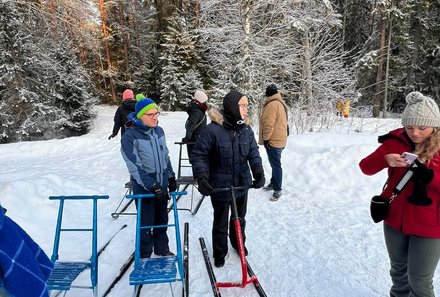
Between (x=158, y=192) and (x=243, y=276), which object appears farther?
(x=158, y=192)

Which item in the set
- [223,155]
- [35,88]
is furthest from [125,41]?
[223,155]

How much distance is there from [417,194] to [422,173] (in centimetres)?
16

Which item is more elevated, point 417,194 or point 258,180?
point 417,194

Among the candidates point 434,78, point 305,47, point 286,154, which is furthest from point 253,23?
point 434,78

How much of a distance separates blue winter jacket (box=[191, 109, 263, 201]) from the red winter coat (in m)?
1.39

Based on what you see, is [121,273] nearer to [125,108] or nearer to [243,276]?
[243,276]

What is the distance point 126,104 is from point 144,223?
12.6ft

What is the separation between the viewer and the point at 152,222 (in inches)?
150

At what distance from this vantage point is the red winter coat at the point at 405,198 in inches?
87.3

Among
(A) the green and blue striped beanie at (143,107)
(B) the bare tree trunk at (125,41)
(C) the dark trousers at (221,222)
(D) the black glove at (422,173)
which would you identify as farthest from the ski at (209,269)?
(B) the bare tree trunk at (125,41)

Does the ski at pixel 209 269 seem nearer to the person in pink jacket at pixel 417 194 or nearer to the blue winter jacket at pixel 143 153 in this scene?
the blue winter jacket at pixel 143 153

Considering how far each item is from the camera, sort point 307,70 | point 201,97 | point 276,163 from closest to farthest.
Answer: point 276,163
point 201,97
point 307,70

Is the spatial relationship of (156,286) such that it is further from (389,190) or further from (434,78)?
(434,78)

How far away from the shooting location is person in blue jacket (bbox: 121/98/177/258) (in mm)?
3605
